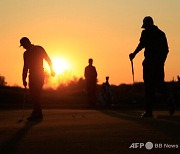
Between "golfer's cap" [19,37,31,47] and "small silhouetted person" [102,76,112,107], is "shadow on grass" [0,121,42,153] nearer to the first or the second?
"golfer's cap" [19,37,31,47]

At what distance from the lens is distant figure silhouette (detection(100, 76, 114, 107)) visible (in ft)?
104

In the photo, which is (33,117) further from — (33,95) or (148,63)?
(148,63)

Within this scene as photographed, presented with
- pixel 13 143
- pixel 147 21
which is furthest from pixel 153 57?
pixel 13 143

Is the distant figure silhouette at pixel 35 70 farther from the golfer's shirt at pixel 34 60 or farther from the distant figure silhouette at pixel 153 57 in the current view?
the distant figure silhouette at pixel 153 57

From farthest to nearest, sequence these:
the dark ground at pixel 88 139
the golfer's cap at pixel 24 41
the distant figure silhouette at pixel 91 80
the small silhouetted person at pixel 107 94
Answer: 1. the small silhouetted person at pixel 107 94
2. the distant figure silhouette at pixel 91 80
3. the golfer's cap at pixel 24 41
4. the dark ground at pixel 88 139

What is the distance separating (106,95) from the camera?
31766 mm

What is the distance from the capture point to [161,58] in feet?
47.0

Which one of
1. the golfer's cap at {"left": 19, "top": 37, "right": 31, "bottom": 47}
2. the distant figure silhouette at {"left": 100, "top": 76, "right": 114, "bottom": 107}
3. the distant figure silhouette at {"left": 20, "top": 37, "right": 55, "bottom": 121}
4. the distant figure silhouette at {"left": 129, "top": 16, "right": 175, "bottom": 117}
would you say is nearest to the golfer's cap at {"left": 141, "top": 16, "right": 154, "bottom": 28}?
the distant figure silhouette at {"left": 129, "top": 16, "right": 175, "bottom": 117}

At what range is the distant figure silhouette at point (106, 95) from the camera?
31688 mm

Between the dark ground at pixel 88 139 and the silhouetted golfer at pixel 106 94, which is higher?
the silhouetted golfer at pixel 106 94

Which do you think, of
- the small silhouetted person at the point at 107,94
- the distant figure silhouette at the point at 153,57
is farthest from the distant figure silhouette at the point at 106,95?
the distant figure silhouette at the point at 153,57

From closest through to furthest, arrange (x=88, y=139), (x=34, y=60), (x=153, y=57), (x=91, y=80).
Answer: (x=88, y=139) → (x=153, y=57) → (x=34, y=60) → (x=91, y=80)

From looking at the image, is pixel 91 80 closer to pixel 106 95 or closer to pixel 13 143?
pixel 106 95

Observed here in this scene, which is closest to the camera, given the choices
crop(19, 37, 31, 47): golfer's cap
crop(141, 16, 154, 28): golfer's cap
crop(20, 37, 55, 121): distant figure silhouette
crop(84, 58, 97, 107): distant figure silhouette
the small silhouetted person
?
crop(141, 16, 154, 28): golfer's cap
